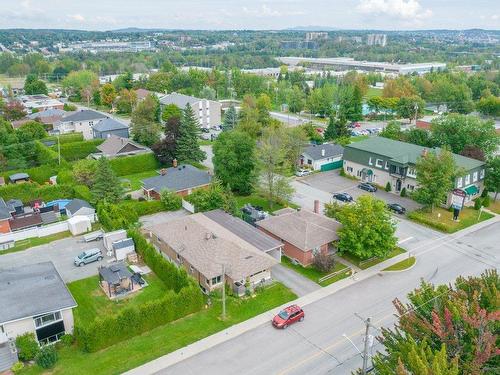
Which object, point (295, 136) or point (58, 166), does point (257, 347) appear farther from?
point (58, 166)

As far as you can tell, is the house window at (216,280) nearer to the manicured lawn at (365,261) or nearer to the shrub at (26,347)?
the manicured lawn at (365,261)

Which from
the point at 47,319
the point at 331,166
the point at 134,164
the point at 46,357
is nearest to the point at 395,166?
the point at 331,166

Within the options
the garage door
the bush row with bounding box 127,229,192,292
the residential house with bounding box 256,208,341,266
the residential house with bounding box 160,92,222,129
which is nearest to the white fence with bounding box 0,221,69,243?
the bush row with bounding box 127,229,192,292

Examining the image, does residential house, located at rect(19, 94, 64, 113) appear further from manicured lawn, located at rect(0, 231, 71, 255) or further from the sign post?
the sign post

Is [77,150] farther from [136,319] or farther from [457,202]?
[457,202]

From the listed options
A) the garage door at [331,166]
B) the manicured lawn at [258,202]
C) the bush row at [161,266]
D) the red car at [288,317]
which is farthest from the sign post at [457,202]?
the bush row at [161,266]

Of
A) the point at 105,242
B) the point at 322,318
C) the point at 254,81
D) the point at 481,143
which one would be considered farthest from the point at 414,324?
the point at 254,81
